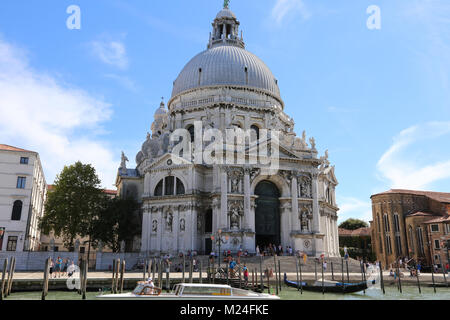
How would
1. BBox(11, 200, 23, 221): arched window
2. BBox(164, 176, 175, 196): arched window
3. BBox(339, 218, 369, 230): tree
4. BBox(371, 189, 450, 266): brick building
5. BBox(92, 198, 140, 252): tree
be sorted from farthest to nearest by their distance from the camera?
BBox(339, 218, 369, 230): tree → BBox(371, 189, 450, 266): brick building → BBox(164, 176, 175, 196): arched window → BBox(92, 198, 140, 252): tree → BBox(11, 200, 23, 221): arched window

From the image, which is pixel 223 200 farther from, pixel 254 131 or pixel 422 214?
pixel 422 214

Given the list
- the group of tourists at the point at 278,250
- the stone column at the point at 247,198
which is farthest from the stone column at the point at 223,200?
the group of tourists at the point at 278,250

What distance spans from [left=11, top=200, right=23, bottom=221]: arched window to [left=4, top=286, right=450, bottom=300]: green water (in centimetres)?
1514

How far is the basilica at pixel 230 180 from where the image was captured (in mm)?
35438

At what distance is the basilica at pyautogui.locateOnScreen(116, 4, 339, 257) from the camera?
35.4 meters

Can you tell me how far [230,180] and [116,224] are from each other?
12.4m

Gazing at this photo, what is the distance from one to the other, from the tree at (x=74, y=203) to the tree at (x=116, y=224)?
69cm

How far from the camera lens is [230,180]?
35.5 meters

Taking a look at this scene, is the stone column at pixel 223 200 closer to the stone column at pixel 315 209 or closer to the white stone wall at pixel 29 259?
the stone column at pixel 315 209

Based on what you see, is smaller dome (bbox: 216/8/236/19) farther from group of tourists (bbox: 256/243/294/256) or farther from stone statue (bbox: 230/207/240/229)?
group of tourists (bbox: 256/243/294/256)

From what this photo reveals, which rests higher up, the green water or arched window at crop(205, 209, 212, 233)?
arched window at crop(205, 209, 212, 233)

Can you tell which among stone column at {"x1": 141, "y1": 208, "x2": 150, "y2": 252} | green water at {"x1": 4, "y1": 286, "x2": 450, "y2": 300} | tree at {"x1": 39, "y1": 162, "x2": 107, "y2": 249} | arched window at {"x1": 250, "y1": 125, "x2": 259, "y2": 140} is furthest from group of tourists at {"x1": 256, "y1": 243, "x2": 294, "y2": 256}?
tree at {"x1": 39, "y1": 162, "x2": 107, "y2": 249}

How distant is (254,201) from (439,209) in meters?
26.9

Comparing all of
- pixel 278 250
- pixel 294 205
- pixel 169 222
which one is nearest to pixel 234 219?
pixel 278 250
